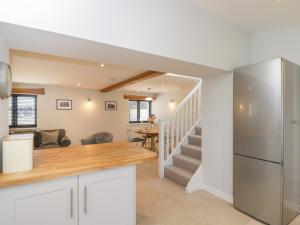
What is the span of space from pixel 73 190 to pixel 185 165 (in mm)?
2463

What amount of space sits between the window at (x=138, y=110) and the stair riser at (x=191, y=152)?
13.8ft

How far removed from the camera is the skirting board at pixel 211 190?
2.57 m

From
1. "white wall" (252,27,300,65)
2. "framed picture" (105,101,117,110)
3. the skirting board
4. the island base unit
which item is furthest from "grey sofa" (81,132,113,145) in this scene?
"white wall" (252,27,300,65)

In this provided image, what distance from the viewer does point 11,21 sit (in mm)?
1149

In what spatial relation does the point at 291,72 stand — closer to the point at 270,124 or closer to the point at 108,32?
the point at 270,124

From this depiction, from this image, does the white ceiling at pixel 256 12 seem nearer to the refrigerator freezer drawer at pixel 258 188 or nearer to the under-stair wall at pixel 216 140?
the under-stair wall at pixel 216 140

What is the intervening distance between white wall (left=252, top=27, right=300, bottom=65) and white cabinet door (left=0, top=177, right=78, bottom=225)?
3.04m

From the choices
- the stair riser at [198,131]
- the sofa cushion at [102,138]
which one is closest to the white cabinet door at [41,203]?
the stair riser at [198,131]

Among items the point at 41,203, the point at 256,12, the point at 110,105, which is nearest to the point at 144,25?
the point at 256,12

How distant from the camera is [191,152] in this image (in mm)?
3561

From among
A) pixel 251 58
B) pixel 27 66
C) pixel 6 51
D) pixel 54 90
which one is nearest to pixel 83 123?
pixel 54 90

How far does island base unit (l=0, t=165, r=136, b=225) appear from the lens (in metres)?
1.20

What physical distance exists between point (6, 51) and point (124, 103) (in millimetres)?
5817

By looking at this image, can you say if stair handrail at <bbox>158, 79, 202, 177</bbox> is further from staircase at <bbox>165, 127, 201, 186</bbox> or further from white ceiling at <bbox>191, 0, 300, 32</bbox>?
white ceiling at <bbox>191, 0, 300, 32</bbox>
